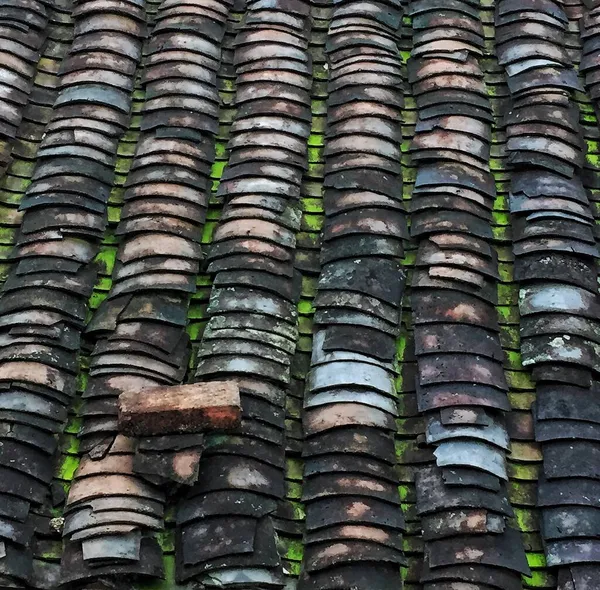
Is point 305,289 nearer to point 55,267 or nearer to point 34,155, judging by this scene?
point 55,267

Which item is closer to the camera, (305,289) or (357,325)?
(357,325)

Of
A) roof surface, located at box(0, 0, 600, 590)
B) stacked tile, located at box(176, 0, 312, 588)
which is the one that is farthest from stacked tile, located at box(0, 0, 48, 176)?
stacked tile, located at box(176, 0, 312, 588)

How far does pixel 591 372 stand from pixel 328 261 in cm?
139

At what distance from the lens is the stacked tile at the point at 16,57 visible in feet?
16.1

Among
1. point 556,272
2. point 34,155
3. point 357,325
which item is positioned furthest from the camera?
point 34,155

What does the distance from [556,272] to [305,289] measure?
127 cm

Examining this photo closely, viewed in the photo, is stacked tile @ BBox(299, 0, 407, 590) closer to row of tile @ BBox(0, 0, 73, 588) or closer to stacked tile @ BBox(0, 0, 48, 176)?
row of tile @ BBox(0, 0, 73, 588)

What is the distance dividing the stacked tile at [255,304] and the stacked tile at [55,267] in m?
0.65

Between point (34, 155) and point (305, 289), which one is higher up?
point (34, 155)

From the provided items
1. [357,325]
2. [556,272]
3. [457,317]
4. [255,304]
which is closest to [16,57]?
[255,304]

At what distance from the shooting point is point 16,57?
521cm

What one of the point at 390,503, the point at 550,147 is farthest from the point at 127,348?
the point at 550,147

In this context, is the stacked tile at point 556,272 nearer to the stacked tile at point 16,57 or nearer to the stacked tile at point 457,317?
the stacked tile at point 457,317

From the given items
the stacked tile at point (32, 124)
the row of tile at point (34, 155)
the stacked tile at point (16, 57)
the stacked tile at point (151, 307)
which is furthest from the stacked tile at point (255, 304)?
the stacked tile at point (16, 57)
